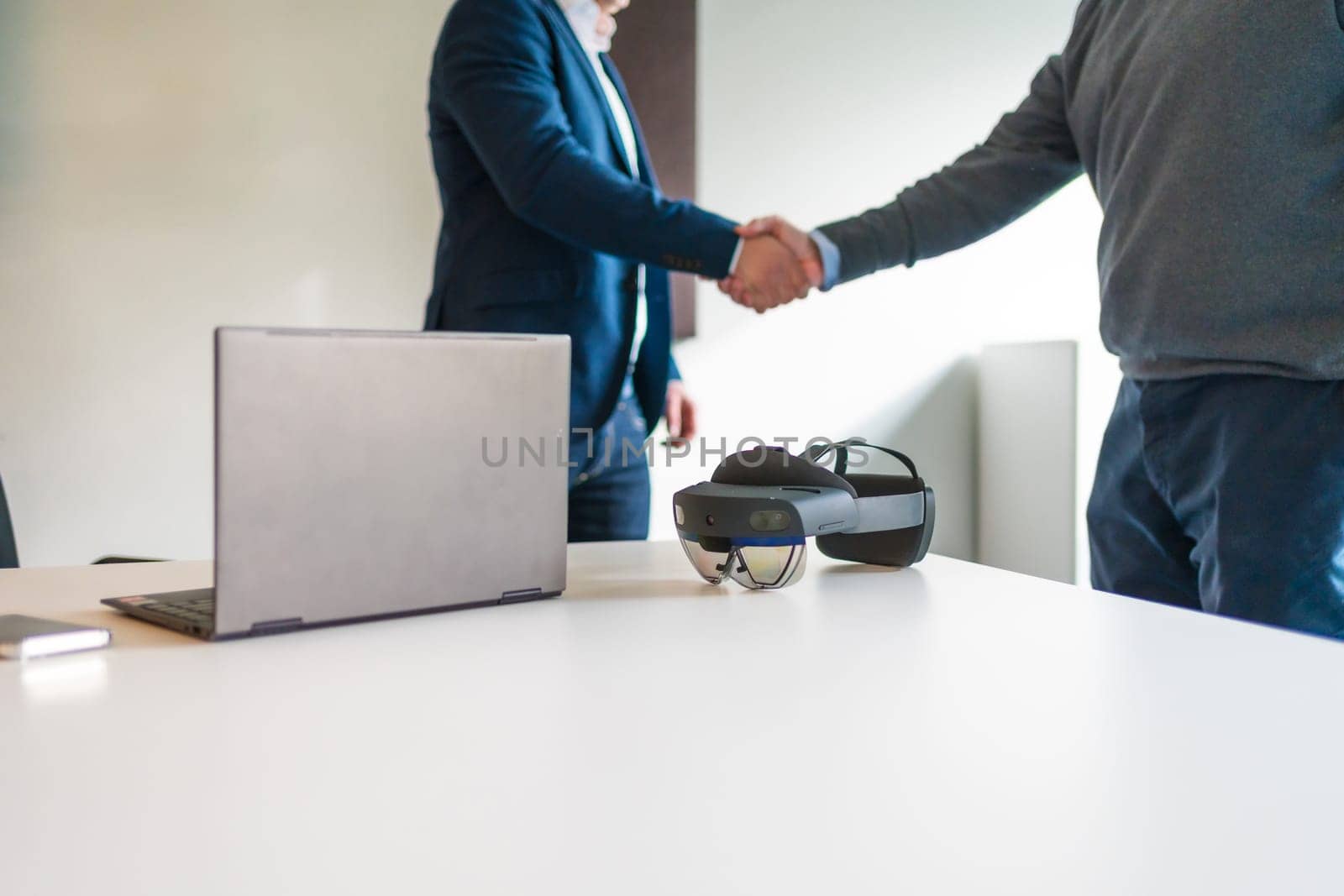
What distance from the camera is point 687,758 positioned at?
0.46 meters

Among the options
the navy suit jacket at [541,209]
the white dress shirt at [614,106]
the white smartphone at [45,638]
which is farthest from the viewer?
the white dress shirt at [614,106]

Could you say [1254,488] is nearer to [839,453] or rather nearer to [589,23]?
[839,453]

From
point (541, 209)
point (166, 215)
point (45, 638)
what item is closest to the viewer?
point (45, 638)

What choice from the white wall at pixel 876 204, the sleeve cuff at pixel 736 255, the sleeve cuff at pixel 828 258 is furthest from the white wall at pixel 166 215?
the sleeve cuff at pixel 828 258

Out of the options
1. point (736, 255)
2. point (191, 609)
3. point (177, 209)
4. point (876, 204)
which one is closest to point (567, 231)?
point (736, 255)

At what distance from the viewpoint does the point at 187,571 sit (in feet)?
3.19

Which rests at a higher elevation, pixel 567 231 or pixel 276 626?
pixel 567 231

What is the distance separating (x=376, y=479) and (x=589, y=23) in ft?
4.13

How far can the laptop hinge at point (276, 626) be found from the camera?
69cm

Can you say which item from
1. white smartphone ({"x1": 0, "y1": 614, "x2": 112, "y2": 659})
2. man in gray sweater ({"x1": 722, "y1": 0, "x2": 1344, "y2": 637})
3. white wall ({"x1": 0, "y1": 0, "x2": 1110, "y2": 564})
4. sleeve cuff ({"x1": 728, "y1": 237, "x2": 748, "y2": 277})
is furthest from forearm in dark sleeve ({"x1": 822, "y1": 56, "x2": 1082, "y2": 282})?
white smartphone ({"x1": 0, "y1": 614, "x2": 112, "y2": 659})

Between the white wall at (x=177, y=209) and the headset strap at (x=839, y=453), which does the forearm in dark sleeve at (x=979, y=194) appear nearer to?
the headset strap at (x=839, y=453)

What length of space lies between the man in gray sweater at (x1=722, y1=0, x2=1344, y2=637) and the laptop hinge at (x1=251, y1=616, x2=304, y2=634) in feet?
2.99

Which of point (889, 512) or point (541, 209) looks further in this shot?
point (541, 209)

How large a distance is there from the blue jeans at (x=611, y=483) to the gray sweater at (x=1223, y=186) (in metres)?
0.71
